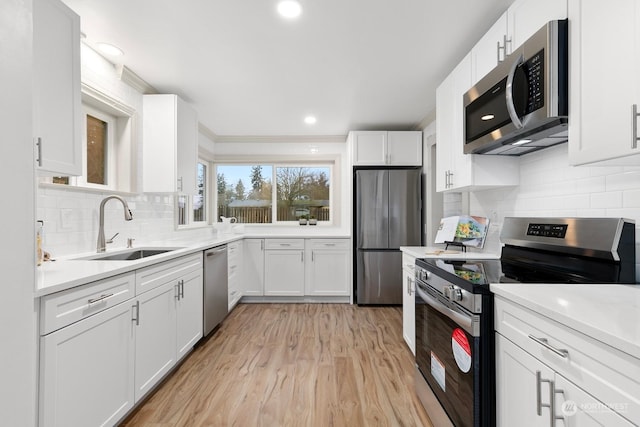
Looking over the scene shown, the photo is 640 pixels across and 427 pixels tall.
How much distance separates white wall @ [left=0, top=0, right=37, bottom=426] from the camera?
0.64 meters

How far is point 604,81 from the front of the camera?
1.09 meters

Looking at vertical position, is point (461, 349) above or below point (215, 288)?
above

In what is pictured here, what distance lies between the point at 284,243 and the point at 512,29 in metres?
3.22

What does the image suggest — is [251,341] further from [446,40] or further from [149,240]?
[446,40]

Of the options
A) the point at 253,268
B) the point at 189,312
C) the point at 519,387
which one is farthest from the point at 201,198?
the point at 519,387

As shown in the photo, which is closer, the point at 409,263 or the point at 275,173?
the point at 409,263

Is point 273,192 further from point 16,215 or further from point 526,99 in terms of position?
point 16,215

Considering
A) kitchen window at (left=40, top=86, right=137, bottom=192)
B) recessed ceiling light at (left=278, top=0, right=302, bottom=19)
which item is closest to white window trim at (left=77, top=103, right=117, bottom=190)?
kitchen window at (left=40, top=86, right=137, bottom=192)

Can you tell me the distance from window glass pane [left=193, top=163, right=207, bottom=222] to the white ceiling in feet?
4.21

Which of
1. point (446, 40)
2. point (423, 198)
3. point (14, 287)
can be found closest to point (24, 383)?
point (14, 287)

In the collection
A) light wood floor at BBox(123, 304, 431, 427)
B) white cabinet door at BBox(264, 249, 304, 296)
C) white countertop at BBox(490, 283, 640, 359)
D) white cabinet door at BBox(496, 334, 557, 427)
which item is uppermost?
white countertop at BBox(490, 283, 640, 359)

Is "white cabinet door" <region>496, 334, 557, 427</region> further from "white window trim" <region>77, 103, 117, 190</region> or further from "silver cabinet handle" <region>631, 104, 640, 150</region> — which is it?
"white window trim" <region>77, 103, 117, 190</region>

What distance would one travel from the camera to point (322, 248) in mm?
4090

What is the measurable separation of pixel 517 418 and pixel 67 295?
70.6 inches
